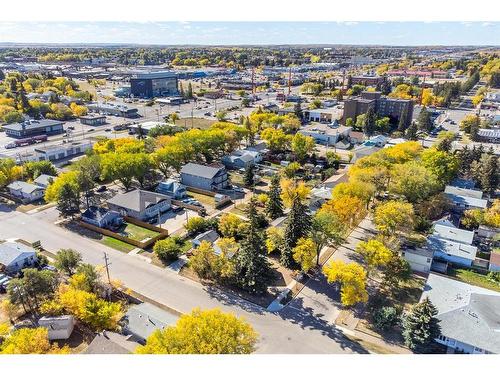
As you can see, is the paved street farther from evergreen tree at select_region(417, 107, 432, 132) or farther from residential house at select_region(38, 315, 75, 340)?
evergreen tree at select_region(417, 107, 432, 132)

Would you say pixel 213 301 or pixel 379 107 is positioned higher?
pixel 379 107

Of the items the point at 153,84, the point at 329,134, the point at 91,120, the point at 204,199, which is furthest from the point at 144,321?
the point at 153,84

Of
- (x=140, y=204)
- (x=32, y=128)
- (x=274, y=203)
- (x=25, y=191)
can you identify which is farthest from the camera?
(x=32, y=128)

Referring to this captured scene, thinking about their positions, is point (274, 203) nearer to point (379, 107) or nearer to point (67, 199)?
point (67, 199)

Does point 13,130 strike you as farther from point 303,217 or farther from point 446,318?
point 446,318

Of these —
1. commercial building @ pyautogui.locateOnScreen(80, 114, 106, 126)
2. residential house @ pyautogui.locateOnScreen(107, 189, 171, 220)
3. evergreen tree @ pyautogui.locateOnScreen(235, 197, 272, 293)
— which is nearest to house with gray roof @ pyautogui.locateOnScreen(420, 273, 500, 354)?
evergreen tree @ pyautogui.locateOnScreen(235, 197, 272, 293)
